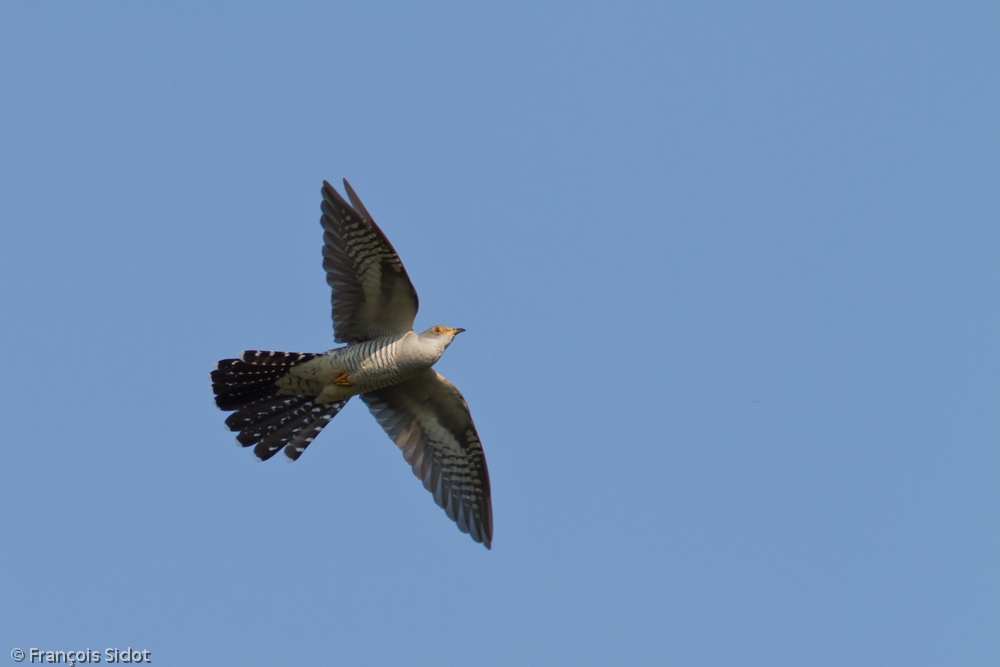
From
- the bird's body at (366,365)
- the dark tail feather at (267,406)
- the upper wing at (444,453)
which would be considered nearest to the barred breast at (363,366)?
the bird's body at (366,365)

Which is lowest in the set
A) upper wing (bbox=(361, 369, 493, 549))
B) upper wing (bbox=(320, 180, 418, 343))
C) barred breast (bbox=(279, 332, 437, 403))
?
upper wing (bbox=(361, 369, 493, 549))

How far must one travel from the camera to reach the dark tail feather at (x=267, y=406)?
34.6 feet

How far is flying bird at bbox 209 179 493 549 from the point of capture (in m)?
10.1

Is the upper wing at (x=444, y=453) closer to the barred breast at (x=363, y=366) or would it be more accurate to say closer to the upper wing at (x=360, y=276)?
the barred breast at (x=363, y=366)

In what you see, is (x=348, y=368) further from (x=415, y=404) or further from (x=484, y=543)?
(x=484, y=543)

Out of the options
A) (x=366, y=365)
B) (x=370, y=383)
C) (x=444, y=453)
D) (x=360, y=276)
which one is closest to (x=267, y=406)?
(x=370, y=383)

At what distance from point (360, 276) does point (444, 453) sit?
2668mm

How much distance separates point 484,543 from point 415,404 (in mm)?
1868

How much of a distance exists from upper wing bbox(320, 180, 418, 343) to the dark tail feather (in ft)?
2.08

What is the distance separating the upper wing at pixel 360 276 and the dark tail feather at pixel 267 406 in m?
0.63

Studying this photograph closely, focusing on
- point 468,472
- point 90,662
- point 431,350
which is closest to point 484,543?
point 468,472

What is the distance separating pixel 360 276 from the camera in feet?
33.4

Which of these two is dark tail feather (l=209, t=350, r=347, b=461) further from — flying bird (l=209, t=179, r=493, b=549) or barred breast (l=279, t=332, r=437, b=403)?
barred breast (l=279, t=332, r=437, b=403)

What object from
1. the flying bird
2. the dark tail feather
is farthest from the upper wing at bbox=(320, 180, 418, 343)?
the dark tail feather
